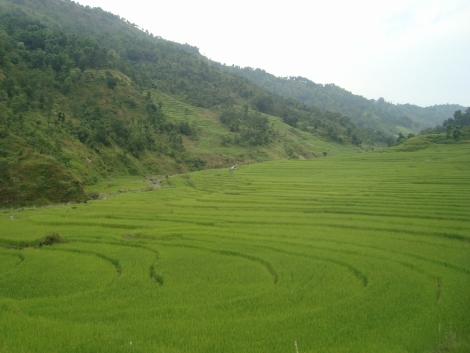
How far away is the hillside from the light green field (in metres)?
7.74

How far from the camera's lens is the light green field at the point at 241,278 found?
785 cm

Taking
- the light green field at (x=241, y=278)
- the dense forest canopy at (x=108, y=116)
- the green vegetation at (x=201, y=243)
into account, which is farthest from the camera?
the dense forest canopy at (x=108, y=116)

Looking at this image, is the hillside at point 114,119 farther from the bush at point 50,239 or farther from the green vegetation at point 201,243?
the bush at point 50,239

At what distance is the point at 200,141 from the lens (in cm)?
7019

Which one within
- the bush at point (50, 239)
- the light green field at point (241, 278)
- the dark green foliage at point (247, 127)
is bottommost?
the bush at point (50, 239)

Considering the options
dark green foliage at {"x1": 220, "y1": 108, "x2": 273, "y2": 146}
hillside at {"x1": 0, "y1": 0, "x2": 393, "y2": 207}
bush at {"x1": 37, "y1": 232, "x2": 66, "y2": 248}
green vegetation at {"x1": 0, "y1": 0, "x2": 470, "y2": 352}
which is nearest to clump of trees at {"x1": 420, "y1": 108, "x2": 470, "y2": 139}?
green vegetation at {"x1": 0, "y1": 0, "x2": 470, "y2": 352}

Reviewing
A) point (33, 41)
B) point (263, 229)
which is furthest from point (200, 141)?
point (263, 229)

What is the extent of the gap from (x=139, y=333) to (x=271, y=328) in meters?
3.09

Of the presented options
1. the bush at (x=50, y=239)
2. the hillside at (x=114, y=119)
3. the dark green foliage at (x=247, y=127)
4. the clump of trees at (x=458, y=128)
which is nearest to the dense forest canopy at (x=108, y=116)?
the hillside at (x=114, y=119)

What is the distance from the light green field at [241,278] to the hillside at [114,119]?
774cm

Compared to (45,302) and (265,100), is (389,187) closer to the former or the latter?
(45,302)

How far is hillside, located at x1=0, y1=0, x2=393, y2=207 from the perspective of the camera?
29547 mm

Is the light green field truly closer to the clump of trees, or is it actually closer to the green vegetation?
the green vegetation

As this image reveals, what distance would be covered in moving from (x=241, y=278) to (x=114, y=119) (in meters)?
46.8
